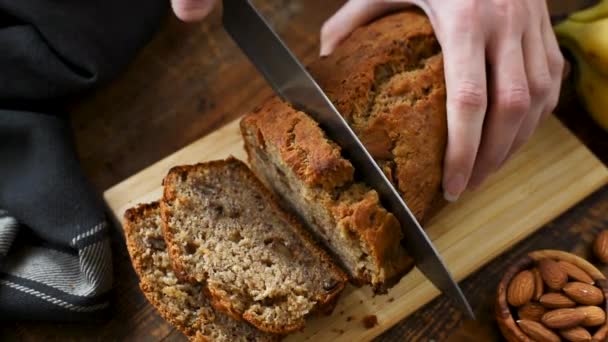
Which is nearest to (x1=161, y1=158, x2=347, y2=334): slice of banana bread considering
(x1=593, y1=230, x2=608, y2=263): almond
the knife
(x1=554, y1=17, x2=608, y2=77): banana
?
the knife

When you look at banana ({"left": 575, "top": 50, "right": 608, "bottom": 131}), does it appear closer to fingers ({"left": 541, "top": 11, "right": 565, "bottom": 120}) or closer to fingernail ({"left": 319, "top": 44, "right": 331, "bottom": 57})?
fingers ({"left": 541, "top": 11, "right": 565, "bottom": 120})

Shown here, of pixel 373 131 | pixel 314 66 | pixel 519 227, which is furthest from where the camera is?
pixel 519 227

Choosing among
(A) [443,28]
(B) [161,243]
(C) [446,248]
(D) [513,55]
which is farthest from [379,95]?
(B) [161,243]

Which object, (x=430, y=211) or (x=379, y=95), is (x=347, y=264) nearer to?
(x=430, y=211)

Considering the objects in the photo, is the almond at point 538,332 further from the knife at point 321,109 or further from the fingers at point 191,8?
the fingers at point 191,8

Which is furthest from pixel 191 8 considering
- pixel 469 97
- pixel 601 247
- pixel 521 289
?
pixel 601 247

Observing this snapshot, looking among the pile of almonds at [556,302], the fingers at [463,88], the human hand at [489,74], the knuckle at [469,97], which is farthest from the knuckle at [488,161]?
the pile of almonds at [556,302]
